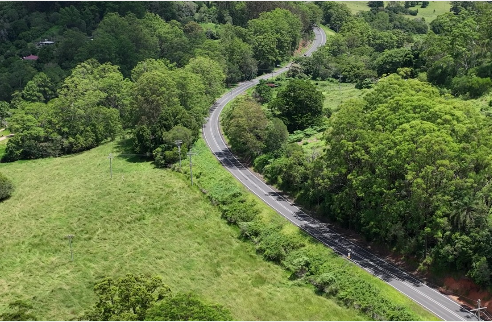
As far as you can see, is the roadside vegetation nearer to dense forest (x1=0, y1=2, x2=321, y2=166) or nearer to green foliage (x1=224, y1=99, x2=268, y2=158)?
green foliage (x1=224, y1=99, x2=268, y2=158)

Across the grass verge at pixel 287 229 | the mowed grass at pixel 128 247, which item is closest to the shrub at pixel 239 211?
the grass verge at pixel 287 229

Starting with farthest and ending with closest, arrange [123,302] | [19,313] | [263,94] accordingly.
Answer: [263,94] < [19,313] < [123,302]

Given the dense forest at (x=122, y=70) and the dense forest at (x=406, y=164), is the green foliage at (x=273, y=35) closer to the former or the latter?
the dense forest at (x=122, y=70)

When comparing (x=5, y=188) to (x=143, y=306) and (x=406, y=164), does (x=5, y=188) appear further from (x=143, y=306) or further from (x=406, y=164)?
(x=406, y=164)

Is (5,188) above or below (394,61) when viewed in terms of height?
below

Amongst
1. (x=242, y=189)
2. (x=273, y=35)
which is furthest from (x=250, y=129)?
(x=273, y=35)
